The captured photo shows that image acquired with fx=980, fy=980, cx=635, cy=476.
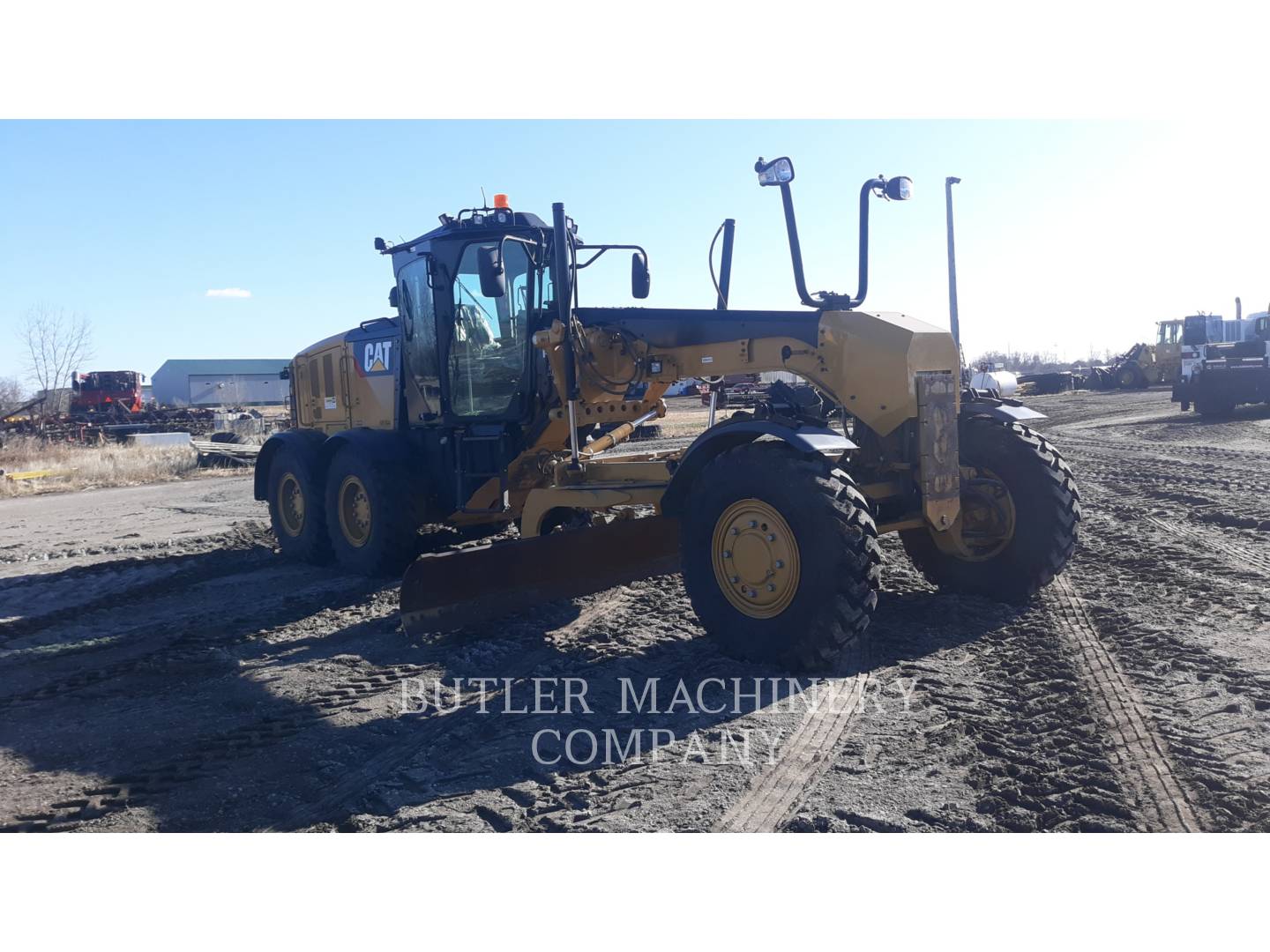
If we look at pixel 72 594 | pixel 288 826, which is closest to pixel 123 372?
pixel 72 594

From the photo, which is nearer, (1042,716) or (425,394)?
(1042,716)

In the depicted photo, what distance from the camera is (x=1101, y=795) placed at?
11.6 feet

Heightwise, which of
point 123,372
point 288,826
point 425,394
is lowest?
point 288,826

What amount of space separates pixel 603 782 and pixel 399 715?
4.73 ft

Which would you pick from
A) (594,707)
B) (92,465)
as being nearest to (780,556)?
(594,707)

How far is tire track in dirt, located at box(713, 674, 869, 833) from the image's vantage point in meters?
3.54

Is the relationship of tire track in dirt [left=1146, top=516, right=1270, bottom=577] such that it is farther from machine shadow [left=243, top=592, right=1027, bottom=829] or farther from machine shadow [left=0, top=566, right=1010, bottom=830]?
machine shadow [left=0, top=566, right=1010, bottom=830]

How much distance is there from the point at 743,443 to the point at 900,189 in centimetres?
181

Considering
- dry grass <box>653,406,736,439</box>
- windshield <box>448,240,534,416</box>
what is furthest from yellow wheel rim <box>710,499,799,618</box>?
dry grass <box>653,406,736,439</box>

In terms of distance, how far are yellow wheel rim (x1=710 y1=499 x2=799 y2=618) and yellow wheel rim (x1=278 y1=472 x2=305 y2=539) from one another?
571cm

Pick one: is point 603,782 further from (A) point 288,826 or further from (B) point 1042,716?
(B) point 1042,716

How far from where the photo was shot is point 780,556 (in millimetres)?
5211

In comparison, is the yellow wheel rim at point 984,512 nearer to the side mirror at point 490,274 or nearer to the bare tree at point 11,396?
the side mirror at point 490,274

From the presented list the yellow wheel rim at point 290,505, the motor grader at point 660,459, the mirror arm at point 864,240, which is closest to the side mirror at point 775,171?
the motor grader at point 660,459
